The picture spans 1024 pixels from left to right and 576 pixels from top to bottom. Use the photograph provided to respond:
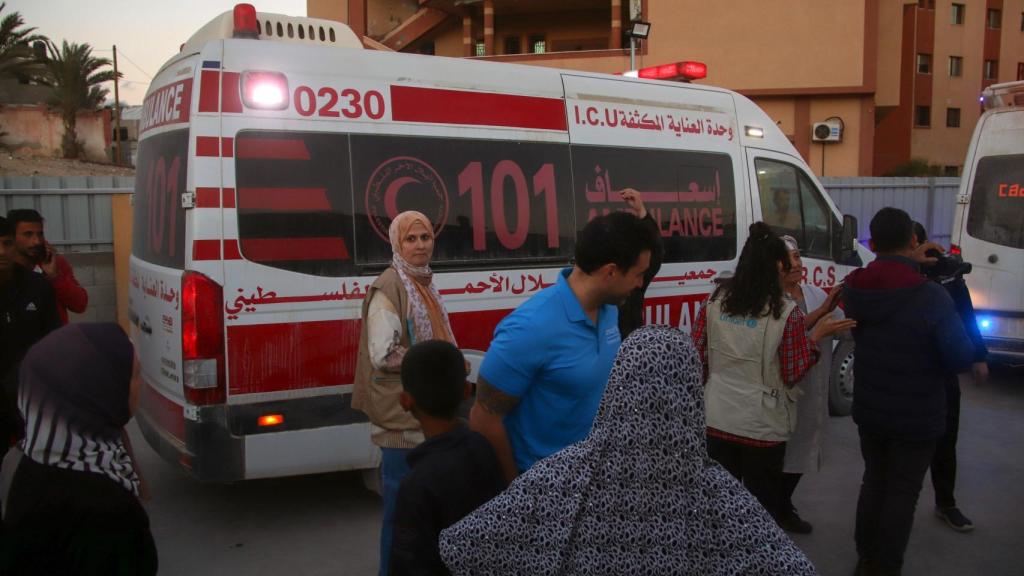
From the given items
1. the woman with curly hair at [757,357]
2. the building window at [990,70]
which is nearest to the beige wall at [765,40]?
the building window at [990,70]

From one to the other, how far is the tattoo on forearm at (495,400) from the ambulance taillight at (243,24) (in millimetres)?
3216

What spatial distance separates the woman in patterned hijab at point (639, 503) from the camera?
5.84ft

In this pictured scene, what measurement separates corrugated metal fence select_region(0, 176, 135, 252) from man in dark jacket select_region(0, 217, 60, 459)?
17.3 ft

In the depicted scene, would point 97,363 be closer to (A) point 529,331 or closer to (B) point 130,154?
(A) point 529,331

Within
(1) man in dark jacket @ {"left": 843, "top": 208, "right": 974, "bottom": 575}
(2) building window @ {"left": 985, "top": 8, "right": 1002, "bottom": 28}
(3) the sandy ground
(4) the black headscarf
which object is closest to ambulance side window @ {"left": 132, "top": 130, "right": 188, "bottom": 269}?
(4) the black headscarf

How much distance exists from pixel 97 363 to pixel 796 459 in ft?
11.4

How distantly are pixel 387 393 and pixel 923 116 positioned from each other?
43.1m

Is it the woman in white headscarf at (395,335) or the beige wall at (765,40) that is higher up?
the beige wall at (765,40)

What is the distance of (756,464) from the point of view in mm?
3982

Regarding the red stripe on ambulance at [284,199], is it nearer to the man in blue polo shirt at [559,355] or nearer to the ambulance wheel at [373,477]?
the ambulance wheel at [373,477]

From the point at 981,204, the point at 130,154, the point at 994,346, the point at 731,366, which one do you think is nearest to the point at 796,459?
the point at 731,366

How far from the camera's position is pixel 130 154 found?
4988cm

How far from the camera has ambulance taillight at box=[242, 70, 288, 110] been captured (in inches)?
179

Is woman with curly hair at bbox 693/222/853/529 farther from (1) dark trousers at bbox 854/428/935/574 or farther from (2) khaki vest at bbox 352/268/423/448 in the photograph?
(2) khaki vest at bbox 352/268/423/448
